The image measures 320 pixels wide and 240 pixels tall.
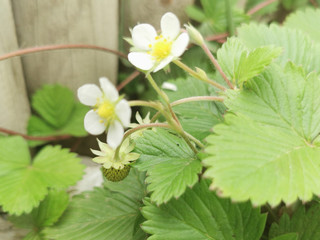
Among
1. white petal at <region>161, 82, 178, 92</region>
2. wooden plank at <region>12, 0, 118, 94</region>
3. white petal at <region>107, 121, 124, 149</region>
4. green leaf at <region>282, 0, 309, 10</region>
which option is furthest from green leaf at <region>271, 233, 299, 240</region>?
green leaf at <region>282, 0, 309, 10</region>

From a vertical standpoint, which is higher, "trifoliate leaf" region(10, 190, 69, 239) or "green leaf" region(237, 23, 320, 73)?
"green leaf" region(237, 23, 320, 73)

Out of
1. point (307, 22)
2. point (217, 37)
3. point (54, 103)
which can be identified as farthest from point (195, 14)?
point (54, 103)

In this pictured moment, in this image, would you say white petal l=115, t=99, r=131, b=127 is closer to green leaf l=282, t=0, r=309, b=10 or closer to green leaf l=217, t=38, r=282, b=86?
green leaf l=217, t=38, r=282, b=86

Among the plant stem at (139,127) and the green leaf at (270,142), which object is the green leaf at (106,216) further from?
the green leaf at (270,142)

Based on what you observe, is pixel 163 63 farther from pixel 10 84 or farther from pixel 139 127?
pixel 10 84

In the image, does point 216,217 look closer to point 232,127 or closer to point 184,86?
point 232,127

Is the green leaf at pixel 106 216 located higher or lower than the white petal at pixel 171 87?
lower

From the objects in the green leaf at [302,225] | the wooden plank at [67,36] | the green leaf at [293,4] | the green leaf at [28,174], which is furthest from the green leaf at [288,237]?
the green leaf at [293,4]
